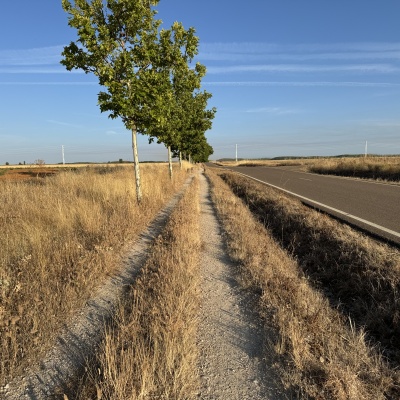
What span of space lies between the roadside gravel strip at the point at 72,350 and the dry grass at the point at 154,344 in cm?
20

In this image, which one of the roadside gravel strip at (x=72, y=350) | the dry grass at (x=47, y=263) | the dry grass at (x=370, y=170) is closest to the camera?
the roadside gravel strip at (x=72, y=350)

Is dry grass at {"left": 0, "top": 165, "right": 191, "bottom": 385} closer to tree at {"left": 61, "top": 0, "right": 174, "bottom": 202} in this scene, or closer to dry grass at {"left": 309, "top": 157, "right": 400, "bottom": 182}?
tree at {"left": 61, "top": 0, "right": 174, "bottom": 202}

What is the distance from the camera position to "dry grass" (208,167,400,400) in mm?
2331

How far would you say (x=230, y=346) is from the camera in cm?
283

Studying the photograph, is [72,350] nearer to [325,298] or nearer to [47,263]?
[47,263]

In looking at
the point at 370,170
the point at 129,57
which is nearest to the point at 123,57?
the point at 129,57

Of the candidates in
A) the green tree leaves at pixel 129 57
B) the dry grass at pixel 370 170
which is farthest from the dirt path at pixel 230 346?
the dry grass at pixel 370 170

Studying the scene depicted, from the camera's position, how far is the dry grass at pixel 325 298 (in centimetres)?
233

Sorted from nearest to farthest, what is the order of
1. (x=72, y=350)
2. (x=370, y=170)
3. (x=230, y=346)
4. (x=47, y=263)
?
(x=72, y=350), (x=230, y=346), (x=47, y=263), (x=370, y=170)

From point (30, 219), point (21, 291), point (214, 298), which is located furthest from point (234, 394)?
point (30, 219)

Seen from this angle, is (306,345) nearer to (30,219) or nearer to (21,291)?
(21,291)

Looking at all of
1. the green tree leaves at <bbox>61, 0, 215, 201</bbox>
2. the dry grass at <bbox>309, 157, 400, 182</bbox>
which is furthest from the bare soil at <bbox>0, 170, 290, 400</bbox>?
the dry grass at <bbox>309, 157, 400, 182</bbox>

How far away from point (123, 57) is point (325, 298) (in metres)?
7.38

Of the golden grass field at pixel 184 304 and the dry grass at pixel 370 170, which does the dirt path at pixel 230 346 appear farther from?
the dry grass at pixel 370 170
